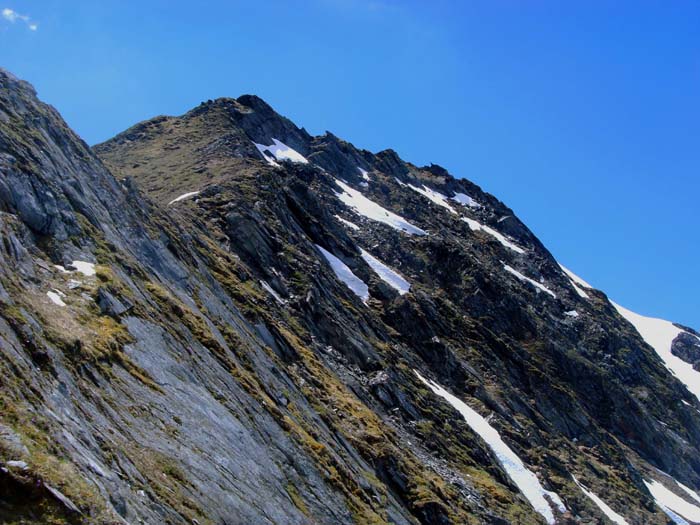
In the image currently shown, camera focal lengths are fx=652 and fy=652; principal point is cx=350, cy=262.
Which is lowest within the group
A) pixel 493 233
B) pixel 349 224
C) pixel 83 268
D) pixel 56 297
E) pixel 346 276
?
pixel 56 297

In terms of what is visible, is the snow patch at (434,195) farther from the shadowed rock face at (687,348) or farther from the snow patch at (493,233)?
the shadowed rock face at (687,348)

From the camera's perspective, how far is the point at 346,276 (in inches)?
2539

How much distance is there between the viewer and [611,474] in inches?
2569

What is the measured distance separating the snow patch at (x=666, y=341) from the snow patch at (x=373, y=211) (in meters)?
71.2

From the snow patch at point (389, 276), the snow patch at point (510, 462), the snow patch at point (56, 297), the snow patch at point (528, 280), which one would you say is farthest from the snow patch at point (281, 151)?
the snow patch at point (56, 297)

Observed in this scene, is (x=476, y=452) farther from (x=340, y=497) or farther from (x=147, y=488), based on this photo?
(x=147, y=488)

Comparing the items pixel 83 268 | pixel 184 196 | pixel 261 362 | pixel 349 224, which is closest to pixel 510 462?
pixel 261 362

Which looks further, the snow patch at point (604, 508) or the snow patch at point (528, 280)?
the snow patch at point (528, 280)

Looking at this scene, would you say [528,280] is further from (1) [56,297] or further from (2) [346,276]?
(1) [56,297]

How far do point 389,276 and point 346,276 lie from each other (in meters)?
8.80

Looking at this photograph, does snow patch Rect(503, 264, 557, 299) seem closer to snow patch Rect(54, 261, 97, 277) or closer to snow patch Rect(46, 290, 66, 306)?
snow patch Rect(54, 261, 97, 277)

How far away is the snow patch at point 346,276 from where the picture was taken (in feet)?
208

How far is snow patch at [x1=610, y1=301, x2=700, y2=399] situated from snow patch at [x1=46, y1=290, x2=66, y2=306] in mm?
133437

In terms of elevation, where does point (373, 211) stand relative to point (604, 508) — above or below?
above
